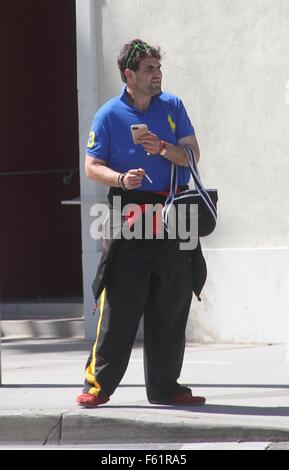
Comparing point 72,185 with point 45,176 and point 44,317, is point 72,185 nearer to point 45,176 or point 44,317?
point 45,176

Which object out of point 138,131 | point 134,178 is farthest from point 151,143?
point 134,178

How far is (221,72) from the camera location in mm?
10195

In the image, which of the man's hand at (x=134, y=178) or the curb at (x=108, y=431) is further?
the man's hand at (x=134, y=178)

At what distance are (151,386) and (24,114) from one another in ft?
22.6

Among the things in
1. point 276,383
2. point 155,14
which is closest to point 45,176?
point 155,14

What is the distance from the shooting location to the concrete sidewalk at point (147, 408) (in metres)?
6.41

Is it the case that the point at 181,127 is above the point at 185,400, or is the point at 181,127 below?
above

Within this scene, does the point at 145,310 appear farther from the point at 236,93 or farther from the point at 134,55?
the point at 236,93

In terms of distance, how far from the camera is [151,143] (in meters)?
6.56

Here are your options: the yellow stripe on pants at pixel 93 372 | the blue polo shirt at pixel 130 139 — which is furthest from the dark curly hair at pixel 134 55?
the yellow stripe on pants at pixel 93 372

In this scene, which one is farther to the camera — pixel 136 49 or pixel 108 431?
pixel 136 49

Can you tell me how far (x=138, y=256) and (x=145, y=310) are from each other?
0.34m

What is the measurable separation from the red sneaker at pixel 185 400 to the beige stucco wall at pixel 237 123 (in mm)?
3048

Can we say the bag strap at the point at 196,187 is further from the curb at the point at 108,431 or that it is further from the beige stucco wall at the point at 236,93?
the beige stucco wall at the point at 236,93
